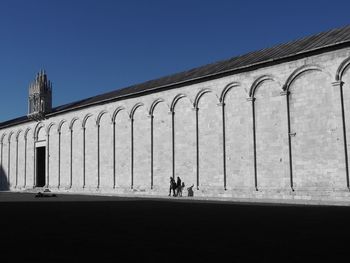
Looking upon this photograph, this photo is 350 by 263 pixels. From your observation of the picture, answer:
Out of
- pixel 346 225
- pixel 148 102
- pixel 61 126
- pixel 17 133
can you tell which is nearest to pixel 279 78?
pixel 148 102

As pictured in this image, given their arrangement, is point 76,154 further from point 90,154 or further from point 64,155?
point 90,154

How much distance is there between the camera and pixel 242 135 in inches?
910

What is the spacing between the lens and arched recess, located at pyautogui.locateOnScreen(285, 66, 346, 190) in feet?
62.4

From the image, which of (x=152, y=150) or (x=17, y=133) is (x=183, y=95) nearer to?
(x=152, y=150)

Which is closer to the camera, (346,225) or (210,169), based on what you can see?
(346,225)

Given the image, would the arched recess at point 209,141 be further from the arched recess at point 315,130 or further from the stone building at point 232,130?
the arched recess at point 315,130

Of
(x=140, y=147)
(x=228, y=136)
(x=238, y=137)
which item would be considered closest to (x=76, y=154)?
(x=140, y=147)

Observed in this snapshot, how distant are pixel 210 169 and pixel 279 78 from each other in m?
6.79

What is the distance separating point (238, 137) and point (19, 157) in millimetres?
28895

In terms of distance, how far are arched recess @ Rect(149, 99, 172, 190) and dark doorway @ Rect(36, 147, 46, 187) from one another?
1797 centimetres

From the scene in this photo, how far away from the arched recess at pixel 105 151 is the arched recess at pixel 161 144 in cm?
495

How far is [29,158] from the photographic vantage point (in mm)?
42500

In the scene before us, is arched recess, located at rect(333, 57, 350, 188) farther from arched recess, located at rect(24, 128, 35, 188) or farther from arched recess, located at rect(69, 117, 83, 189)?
arched recess, located at rect(24, 128, 35, 188)

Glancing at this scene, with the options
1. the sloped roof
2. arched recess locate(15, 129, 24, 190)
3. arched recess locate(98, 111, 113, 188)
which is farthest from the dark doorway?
the sloped roof
